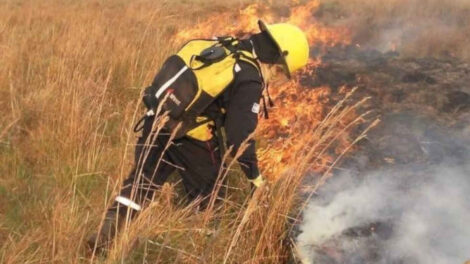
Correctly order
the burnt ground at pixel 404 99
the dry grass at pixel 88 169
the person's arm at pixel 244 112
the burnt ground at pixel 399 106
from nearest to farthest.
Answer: the dry grass at pixel 88 169, the person's arm at pixel 244 112, the burnt ground at pixel 399 106, the burnt ground at pixel 404 99

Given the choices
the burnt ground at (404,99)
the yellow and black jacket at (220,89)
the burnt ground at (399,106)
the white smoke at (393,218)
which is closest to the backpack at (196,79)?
the yellow and black jacket at (220,89)

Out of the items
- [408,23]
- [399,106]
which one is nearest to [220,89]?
[399,106]

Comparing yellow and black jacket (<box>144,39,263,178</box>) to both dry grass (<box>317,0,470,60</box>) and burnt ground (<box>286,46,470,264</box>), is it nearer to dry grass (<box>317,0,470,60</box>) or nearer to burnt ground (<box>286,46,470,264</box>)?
burnt ground (<box>286,46,470,264</box>)

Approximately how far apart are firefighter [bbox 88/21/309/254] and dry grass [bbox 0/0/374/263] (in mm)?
163

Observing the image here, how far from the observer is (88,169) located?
3.42 metres

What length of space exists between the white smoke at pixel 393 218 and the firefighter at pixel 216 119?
2.30ft

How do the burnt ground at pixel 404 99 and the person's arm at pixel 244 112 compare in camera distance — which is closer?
the person's arm at pixel 244 112

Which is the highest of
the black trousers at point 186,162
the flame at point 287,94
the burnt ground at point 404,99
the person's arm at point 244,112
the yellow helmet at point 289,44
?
the yellow helmet at point 289,44

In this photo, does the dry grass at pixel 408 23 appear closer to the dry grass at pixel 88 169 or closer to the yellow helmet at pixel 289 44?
the dry grass at pixel 88 169

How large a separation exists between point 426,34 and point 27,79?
723 cm

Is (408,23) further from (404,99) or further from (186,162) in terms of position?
(186,162)

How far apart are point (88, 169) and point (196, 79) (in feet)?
3.35

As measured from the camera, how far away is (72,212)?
8.57 feet

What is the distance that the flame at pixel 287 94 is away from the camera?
431cm
